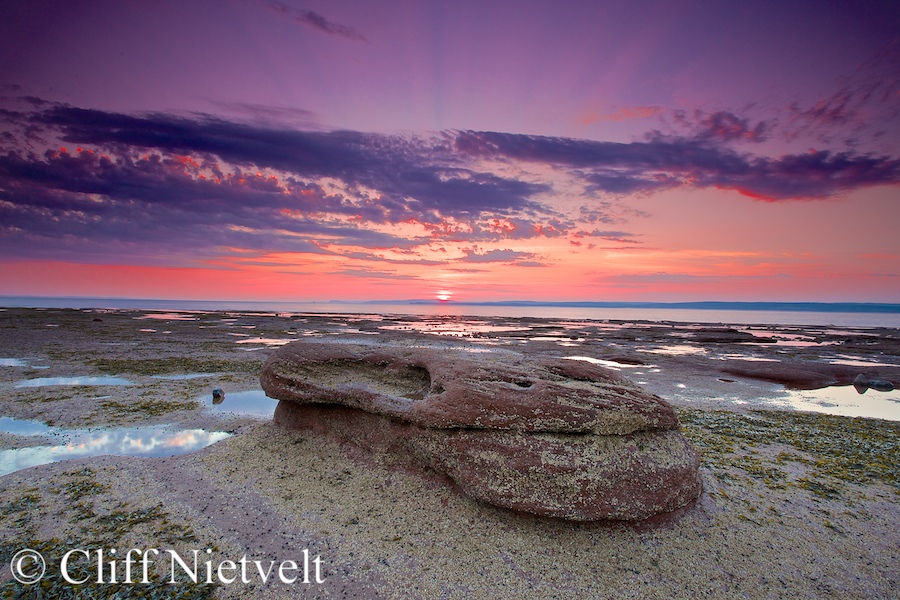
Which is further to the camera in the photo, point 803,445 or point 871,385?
point 871,385

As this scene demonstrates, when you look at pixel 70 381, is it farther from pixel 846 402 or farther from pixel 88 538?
pixel 846 402

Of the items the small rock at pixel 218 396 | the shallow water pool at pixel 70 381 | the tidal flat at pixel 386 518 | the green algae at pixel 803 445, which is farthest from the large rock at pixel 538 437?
the shallow water pool at pixel 70 381

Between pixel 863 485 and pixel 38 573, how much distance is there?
12151 millimetres

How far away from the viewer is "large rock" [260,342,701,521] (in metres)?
5.80

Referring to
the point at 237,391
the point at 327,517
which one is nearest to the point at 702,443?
the point at 327,517

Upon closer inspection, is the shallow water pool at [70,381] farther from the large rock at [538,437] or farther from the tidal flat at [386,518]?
the large rock at [538,437]

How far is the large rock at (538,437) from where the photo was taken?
580 centimetres

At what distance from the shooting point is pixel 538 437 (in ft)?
20.4

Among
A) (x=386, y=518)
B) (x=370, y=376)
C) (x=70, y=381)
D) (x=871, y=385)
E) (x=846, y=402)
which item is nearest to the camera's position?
(x=386, y=518)

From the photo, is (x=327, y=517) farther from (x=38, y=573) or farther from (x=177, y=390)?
(x=177, y=390)

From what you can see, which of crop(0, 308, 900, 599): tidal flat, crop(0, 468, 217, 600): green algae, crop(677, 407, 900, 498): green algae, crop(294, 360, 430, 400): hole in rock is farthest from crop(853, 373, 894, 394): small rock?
crop(0, 468, 217, 600): green algae

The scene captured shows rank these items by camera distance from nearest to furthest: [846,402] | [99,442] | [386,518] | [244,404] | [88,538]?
[88,538] → [386,518] → [99,442] → [244,404] → [846,402]

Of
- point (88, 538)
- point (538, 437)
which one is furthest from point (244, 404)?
point (538, 437)

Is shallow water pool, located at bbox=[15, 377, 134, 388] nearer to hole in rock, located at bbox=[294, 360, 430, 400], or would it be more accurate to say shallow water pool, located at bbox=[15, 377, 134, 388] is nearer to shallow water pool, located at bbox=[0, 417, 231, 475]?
shallow water pool, located at bbox=[0, 417, 231, 475]
